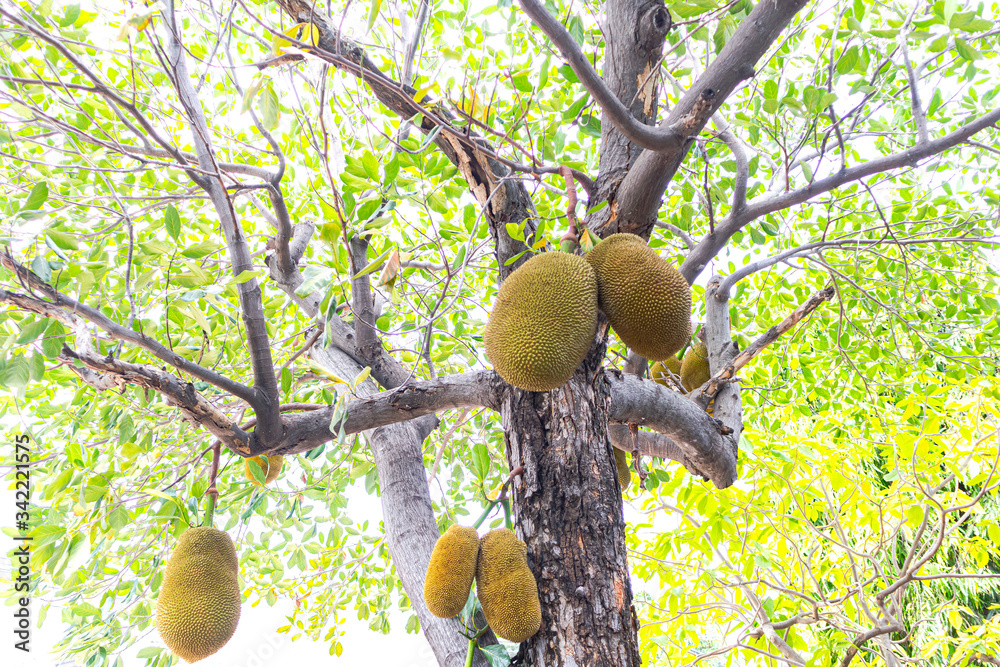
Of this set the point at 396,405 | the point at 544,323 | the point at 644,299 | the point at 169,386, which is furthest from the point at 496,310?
the point at 169,386

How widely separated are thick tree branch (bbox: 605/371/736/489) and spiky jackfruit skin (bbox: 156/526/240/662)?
0.99m

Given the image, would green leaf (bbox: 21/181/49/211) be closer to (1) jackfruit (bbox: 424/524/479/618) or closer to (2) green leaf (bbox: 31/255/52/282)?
(2) green leaf (bbox: 31/255/52/282)

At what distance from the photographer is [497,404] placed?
4.89ft

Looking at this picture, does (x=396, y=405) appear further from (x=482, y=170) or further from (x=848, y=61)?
(x=848, y=61)

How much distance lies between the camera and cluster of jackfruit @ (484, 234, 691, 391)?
3.58 ft

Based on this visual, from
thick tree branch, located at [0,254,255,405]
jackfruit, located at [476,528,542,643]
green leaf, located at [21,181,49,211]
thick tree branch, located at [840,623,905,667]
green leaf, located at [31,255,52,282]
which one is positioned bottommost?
thick tree branch, located at [840,623,905,667]

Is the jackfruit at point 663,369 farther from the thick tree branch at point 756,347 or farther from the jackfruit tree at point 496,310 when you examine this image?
the thick tree branch at point 756,347

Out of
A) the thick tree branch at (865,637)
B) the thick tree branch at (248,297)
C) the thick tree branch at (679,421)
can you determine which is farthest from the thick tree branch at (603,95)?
the thick tree branch at (865,637)

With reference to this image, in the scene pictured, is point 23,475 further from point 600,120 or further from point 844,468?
point 844,468

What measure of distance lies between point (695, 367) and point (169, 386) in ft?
5.91

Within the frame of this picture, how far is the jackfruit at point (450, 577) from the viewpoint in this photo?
1188 millimetres

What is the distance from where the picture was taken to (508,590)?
3.71 ft

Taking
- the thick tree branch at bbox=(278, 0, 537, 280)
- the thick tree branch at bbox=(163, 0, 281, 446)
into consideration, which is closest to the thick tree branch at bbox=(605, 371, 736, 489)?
the thick tree branch at bbox=(278, 0, 537, 280)

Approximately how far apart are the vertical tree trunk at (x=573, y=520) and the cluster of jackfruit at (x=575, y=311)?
7.8 inches
